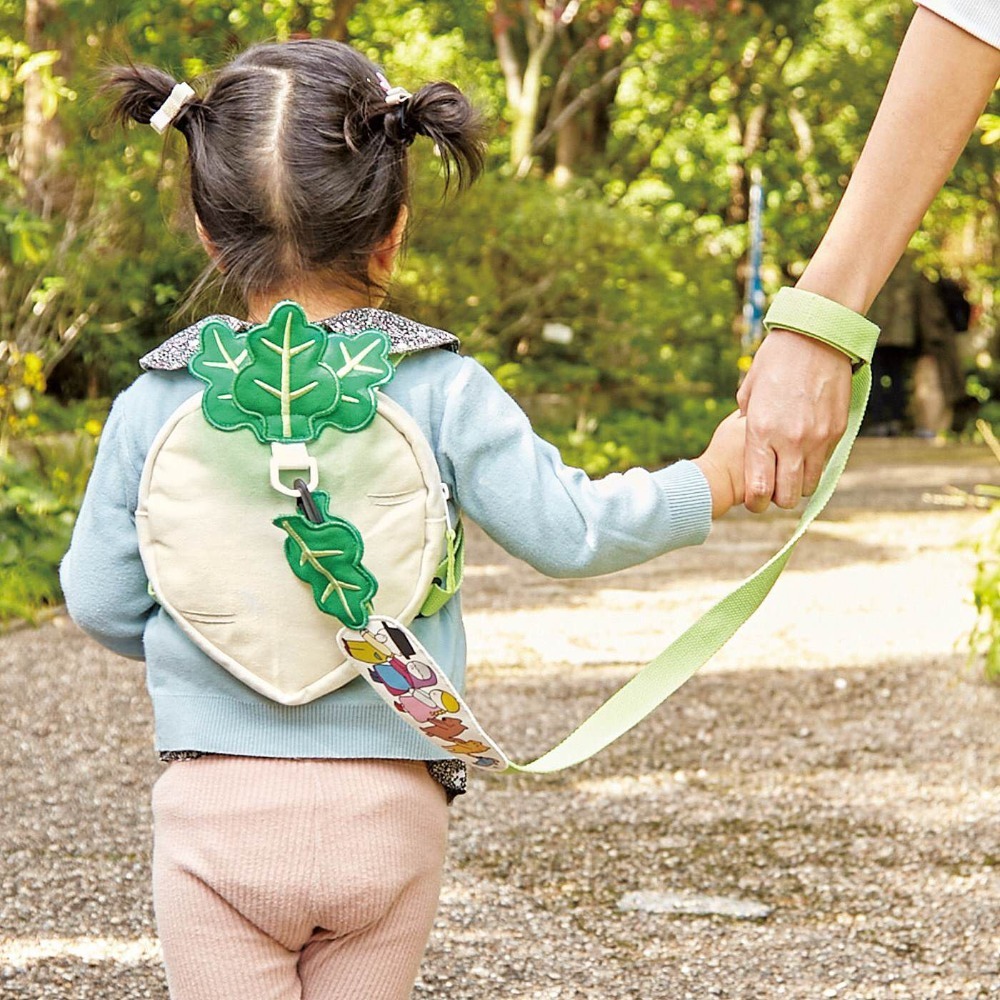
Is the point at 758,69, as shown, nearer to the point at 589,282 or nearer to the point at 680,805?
the point at 589,282

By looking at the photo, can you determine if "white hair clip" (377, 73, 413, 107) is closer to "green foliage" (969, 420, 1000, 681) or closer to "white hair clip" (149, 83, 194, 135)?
"white hair clip" (149, 83, 194, 135)

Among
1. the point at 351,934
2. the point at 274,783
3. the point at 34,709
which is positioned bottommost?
the point at 34,709

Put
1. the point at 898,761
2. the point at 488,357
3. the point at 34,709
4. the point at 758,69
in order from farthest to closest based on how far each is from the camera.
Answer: the point at 758,69 → the point at 488,357 → the point at 34,709 → the point at 898,761

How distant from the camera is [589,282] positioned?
36.0 ft

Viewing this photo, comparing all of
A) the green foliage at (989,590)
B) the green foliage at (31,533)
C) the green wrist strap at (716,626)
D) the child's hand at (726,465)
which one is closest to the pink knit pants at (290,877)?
the green wrist strap at (716,626)

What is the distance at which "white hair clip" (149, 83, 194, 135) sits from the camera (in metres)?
1.59

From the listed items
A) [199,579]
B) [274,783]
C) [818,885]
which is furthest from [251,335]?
[818,885]

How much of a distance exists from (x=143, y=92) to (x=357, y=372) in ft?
1.35

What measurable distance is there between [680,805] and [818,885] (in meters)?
0.55

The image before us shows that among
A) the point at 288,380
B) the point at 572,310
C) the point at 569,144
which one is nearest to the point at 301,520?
the point at 288,380

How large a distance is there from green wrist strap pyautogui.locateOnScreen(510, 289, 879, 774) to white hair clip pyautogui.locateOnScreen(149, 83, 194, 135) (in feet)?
2.18

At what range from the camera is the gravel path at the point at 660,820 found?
8.68 ft

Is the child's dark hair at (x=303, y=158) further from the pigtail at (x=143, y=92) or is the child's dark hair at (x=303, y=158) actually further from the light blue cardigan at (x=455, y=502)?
the light blue cardigan at (x=455, y=502)

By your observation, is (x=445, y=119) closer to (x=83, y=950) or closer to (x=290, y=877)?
(x=290, y=877)
